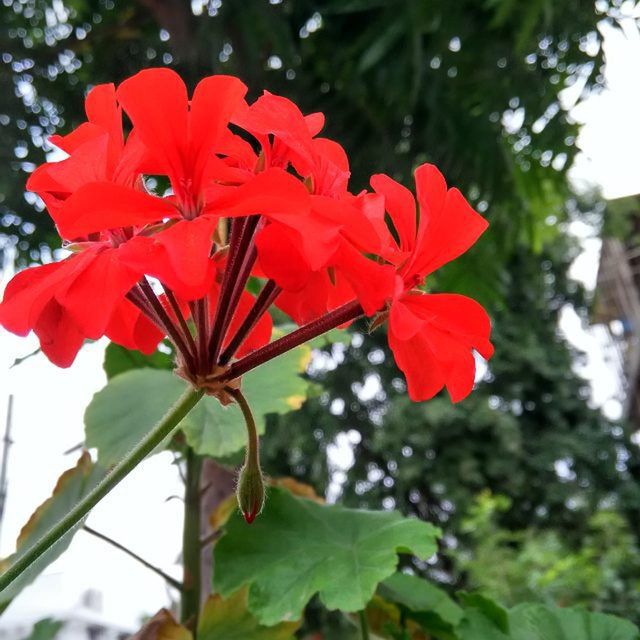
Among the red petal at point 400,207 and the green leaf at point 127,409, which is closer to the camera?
the red petal at point 400,207

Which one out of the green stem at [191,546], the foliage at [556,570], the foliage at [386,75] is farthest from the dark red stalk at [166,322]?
the foliage at [556,570]

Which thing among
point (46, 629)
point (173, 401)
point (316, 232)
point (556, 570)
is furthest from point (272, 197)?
point (556, 570)

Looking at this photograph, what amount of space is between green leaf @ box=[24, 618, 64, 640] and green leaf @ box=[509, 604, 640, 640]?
36cm

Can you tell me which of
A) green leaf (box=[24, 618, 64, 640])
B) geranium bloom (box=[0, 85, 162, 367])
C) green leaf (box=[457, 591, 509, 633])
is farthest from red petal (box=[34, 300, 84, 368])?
green leaf (box=[24, 618, 64, 640])

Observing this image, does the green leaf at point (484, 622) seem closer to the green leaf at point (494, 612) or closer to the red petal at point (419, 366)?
the green leaf at point (494, 612)

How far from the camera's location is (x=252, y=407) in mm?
458

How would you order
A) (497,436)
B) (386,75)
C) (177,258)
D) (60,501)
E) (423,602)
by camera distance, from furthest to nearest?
(497,436), (386,75), (423,602), (60,501), (177,258)

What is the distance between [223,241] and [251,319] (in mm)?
51

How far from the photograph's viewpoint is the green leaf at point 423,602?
471 millimetres

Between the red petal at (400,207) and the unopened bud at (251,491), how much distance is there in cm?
9

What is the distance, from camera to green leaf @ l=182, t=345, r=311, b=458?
1.36ft

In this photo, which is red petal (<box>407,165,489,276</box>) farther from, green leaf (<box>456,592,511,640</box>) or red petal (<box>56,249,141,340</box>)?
green leaf (<box>456,592,511,640</box>)

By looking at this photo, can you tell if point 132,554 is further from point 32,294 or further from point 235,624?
point 32,294

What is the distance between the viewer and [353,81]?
1343mm
